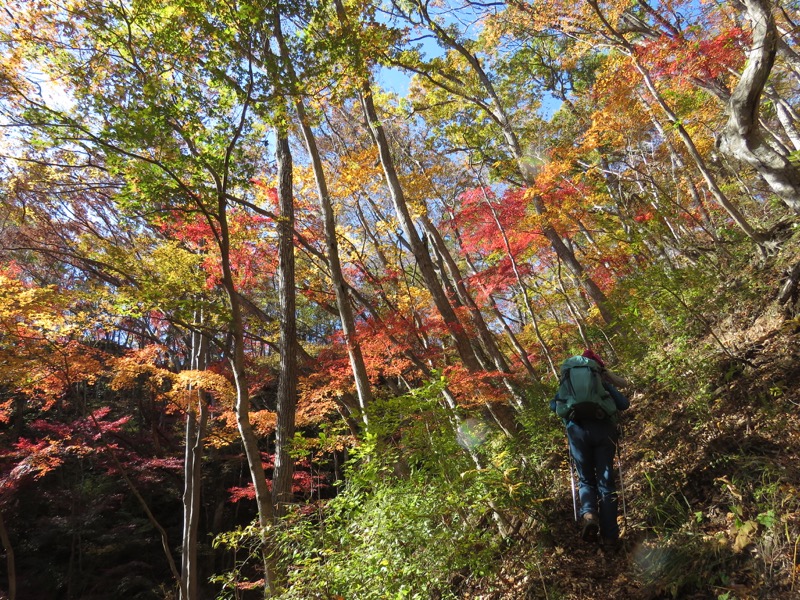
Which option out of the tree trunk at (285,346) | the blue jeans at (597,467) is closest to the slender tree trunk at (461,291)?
the tree trunk at (285,346)

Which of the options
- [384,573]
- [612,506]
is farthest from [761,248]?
[384,573]

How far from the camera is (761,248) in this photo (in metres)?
5.01

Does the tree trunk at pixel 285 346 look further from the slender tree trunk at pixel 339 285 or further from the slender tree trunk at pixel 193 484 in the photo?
the slender tree trunk at pixel 193 484

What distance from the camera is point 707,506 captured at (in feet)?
8.86

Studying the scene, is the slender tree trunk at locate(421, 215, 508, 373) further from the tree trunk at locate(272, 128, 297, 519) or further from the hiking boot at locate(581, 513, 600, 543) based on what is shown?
the hiking boot at locate(581, 513, 600, 543)

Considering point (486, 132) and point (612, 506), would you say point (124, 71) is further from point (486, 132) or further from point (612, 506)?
point (486, 132)

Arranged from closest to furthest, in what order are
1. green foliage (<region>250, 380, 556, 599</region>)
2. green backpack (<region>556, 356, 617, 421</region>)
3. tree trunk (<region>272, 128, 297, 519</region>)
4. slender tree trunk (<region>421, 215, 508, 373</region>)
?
1. green foliage (<region>250, 380, 556, 599</region>)
2. green backpack (<region>556, 356, 617, 421</region>)
3. tree trunk (<region>272, 128, 297, 519</region>)
4. slender tree trunk (<region>421, 215, 508, 373</region>)

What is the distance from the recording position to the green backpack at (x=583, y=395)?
3062 mm

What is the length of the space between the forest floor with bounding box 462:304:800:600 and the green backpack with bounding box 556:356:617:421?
0.68 metres

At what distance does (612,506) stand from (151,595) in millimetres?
12706

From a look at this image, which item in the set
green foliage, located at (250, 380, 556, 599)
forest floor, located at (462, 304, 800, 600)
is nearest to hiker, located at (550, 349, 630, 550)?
forest floor, located at (462, 304, 800, 600)

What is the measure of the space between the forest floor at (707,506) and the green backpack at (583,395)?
0.68 meters

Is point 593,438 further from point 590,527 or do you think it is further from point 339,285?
point 339,285

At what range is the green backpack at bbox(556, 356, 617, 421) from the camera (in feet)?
10.0
